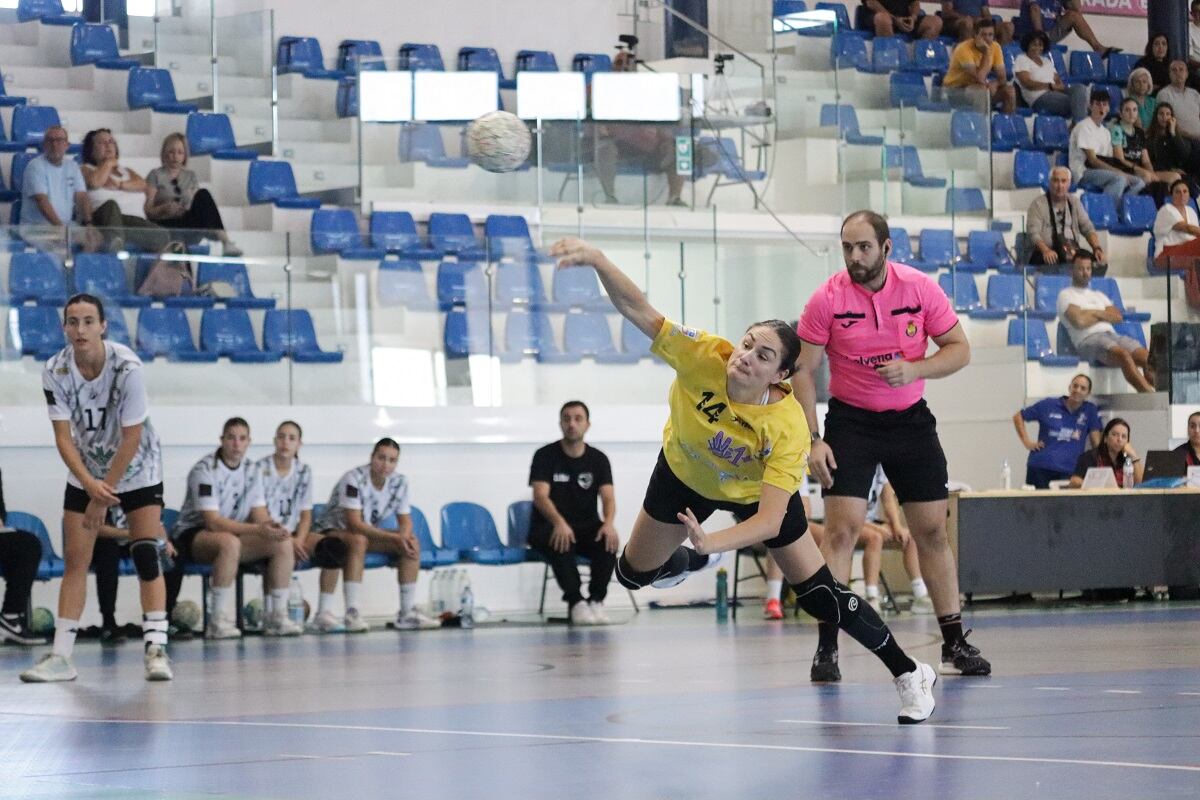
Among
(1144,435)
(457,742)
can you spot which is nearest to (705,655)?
(457,742)

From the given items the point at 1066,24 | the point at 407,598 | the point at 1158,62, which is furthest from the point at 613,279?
the point at 1066,24

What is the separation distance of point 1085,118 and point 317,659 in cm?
1606

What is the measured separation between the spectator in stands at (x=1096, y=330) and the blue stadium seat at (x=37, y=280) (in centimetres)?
1009

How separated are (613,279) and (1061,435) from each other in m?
11.9

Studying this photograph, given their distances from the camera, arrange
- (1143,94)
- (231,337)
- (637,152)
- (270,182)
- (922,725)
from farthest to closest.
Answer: (1143,94), (270,182), (637,152), (231,337), (922,725)

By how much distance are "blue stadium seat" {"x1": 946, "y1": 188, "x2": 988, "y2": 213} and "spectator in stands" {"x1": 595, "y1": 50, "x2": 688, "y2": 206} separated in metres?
4.09

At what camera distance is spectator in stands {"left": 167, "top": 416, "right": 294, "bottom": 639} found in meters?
13.9

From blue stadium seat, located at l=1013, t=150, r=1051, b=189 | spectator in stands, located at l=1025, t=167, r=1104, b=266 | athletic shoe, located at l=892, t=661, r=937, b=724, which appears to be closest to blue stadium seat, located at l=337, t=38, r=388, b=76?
spectator in stands, located at l=1025, t=167, r=1104, b=266

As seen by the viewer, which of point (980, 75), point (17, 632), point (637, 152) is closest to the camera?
point (17, 632)

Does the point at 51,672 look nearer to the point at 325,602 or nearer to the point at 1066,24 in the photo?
the point at 325,602

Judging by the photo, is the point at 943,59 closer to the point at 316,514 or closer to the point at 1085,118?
the point at 1085,118

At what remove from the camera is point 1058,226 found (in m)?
21.5

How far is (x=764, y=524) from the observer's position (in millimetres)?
6723

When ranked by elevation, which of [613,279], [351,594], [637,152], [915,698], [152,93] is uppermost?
[152,93]
